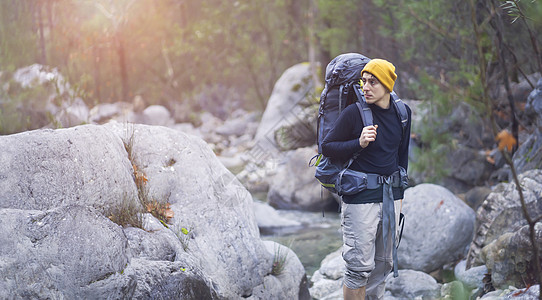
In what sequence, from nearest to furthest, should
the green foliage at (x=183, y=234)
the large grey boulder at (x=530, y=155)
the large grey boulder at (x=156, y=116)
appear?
the green foliage at (x=183, y=234), the large grey boulder at (x=530, y=155), the large grey boulder at (x=156, y=116)

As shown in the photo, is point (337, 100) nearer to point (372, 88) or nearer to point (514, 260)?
point (372, 88)

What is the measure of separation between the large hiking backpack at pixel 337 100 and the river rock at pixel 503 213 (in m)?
2.47

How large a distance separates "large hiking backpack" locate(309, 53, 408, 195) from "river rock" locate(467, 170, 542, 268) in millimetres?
2472

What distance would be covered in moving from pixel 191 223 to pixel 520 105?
19.3 ft

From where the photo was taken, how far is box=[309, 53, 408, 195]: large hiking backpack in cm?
362

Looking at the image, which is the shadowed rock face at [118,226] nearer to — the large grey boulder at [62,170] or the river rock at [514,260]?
the large grey boulder at [62,170]

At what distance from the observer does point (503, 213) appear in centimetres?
552

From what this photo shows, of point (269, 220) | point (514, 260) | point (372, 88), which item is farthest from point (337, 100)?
point (269, 220)

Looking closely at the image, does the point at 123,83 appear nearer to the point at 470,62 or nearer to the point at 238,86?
the point at 238,86

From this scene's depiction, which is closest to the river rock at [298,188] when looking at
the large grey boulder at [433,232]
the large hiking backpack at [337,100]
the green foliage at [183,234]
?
the large grey boulder at [433,232]

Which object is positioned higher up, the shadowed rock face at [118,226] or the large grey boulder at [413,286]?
the shadowed rock face at [118,226]

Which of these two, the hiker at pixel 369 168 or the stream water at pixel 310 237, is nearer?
the hiker at pixel 369 168

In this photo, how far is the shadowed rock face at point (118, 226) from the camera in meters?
3.41

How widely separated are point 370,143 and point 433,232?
297 centimetres
